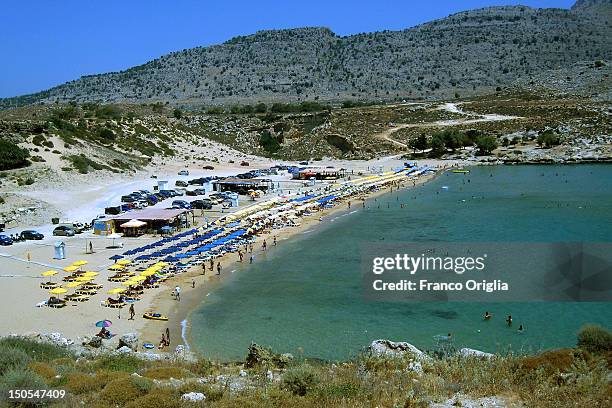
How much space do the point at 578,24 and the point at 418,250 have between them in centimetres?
16328

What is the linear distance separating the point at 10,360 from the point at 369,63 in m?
157

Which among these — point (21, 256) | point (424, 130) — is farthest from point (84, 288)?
point (424, 130)

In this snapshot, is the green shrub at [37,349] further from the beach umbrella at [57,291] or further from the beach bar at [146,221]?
the beach bar at [146,221]

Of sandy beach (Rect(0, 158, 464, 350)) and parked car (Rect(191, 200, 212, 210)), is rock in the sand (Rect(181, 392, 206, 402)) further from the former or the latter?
parked car (Rect(191, 200, 212, 210))

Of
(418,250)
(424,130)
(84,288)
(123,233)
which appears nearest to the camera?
(84,288)

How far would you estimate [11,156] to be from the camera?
47.2 metres

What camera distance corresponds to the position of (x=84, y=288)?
24.8 meters

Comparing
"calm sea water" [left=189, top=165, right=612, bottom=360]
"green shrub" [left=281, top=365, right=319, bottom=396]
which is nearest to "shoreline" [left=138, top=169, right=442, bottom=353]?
"calm sea water" [left=189, top=165, right=612, bottom=360]

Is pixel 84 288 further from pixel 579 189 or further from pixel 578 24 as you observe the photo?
pixel 578 24

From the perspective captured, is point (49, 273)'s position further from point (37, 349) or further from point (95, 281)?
point (37, 349)

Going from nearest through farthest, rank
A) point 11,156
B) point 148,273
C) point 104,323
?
point 104,323 < point 148,273 < point 11,156

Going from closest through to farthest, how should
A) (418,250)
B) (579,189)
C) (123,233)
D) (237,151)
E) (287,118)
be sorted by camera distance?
(418,250) < (123,233) < (579,189) < (237,151) < (287,118)

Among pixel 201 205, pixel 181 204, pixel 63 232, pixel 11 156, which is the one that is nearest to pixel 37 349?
pixel 63 232

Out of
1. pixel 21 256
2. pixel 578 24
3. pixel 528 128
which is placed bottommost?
pixel 21 256
